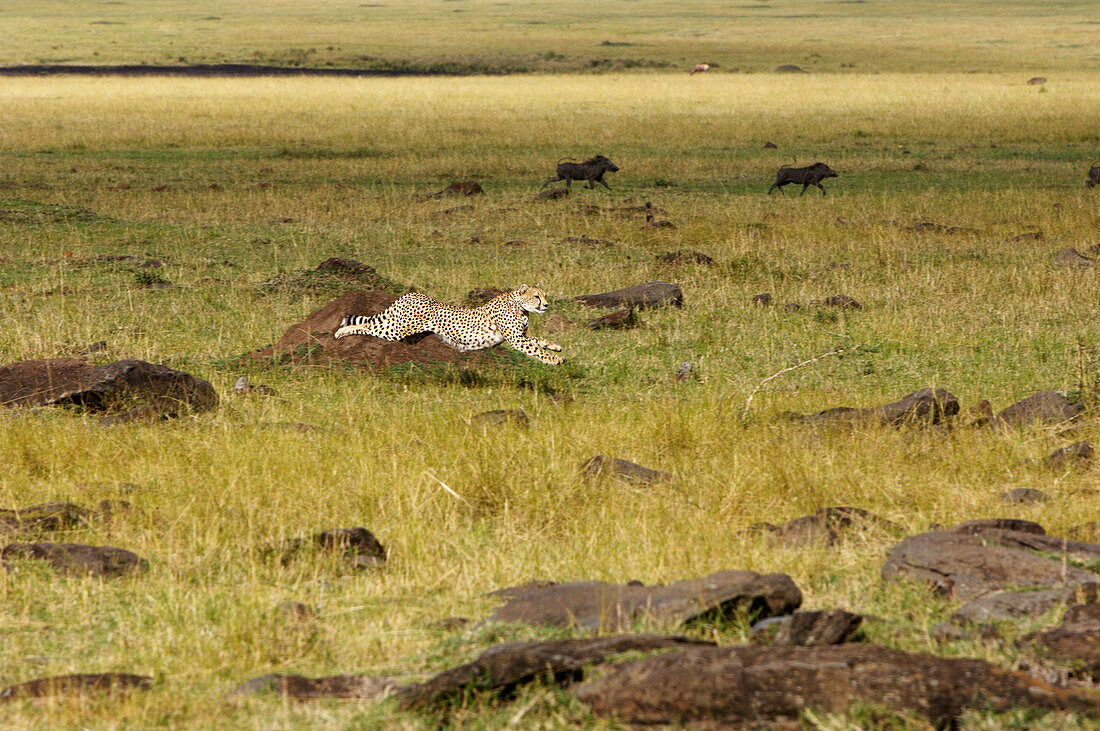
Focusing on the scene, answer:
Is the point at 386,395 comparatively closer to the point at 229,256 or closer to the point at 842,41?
the point at 229,256

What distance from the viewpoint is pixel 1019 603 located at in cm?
438

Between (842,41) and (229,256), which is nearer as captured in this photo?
(229,256)

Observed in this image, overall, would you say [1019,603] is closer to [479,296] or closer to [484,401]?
[484,401]

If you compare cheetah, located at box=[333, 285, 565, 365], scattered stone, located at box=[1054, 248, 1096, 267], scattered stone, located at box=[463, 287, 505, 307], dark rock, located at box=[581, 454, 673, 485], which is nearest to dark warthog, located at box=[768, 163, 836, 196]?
scattered stone, located at box=[1054, 248, 1096, 267]

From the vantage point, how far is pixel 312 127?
33625 mm

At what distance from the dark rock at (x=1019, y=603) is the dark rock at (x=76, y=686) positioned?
2.98 meters

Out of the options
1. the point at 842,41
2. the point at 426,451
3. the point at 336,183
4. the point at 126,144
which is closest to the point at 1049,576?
the point at 426,451

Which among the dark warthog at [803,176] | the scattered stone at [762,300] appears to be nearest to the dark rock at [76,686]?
the scattered stone at [762,300]

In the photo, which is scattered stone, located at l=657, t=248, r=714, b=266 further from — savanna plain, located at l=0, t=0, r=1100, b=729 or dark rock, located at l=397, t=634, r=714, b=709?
dark rock, located at l=397, t=634, r=714, b=709

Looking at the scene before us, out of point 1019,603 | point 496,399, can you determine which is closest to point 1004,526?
point 1019,603

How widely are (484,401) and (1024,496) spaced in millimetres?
4005

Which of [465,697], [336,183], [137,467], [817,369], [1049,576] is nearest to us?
[465,697]

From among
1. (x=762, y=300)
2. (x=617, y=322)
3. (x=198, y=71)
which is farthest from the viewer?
(x=198, y=71)

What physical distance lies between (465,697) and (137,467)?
3.82 meters
